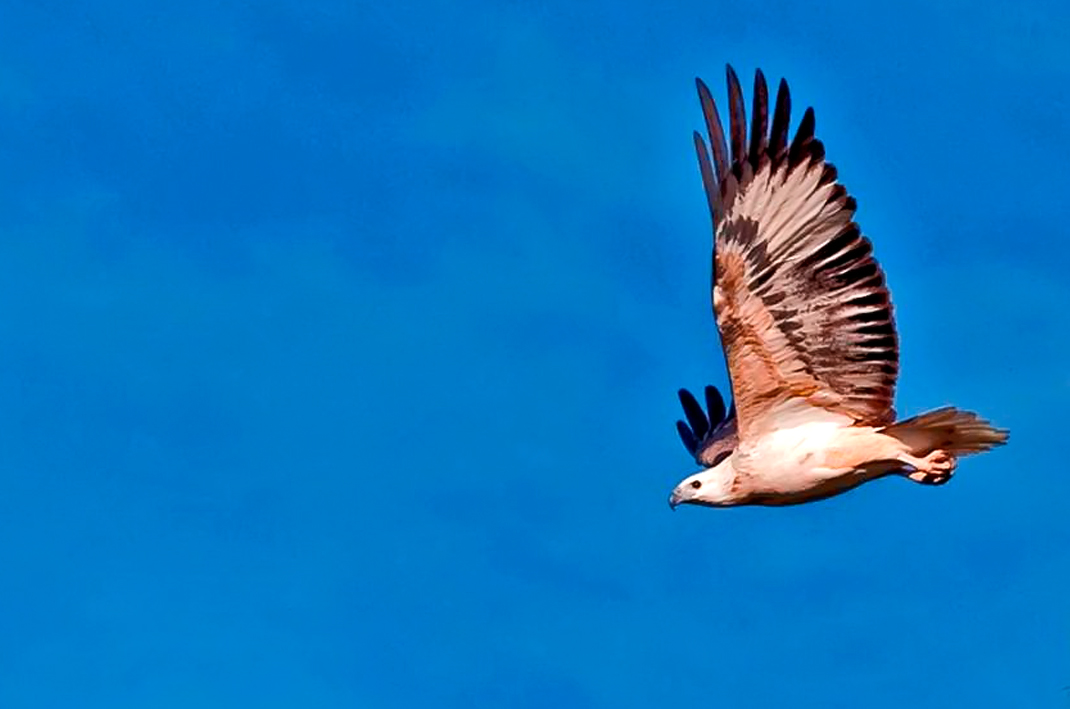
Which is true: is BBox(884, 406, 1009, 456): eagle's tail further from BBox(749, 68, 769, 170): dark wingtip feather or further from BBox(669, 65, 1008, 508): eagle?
BBox(749, 68, 769, 170): dark wingtip feather

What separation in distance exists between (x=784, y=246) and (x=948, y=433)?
4.99 ft

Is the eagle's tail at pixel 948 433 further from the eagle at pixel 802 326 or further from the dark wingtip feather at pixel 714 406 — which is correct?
the dark wingtip feather at pixel 714 406

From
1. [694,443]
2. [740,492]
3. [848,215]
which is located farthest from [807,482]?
[694,443]

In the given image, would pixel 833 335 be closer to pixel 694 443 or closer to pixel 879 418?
pixel 879 418

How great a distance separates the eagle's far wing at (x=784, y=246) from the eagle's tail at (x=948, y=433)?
1.28 feet

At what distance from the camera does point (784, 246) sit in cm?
1536

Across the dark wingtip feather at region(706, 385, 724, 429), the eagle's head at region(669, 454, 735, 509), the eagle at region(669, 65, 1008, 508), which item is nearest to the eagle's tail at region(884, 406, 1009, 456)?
the eagle at region(669, 65, 1008, 508)

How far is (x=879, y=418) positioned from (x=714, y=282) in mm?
1373

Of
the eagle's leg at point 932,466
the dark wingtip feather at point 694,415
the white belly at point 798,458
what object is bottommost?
the eagle's leg at point 932,466

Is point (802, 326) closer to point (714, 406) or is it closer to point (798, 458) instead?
point (798, 458)

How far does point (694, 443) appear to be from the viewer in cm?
1889

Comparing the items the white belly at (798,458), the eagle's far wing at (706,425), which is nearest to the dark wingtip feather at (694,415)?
the eagle's far wing at (706,425)

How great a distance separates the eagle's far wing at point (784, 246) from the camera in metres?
15.3

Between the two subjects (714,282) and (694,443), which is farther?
(694,443)
